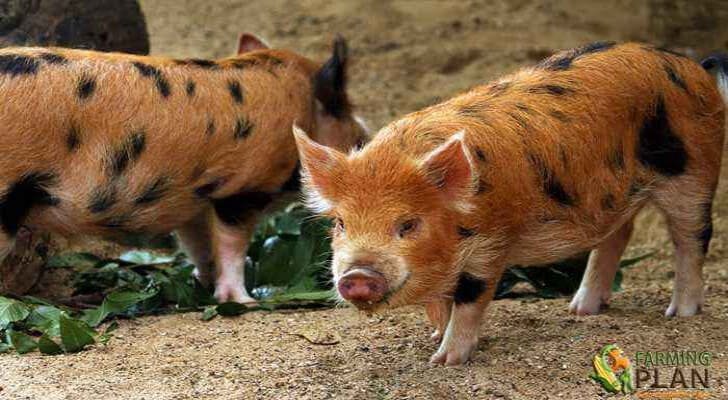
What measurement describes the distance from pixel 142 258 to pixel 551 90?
2951 millimetres

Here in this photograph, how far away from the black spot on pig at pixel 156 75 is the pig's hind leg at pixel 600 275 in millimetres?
2369

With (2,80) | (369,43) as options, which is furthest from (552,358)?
(369,43)

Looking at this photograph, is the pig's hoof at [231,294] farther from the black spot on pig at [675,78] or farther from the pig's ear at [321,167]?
the black spot on pig at [675,78]

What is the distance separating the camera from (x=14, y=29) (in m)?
7.18

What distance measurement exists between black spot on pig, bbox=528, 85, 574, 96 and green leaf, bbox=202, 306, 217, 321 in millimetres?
2012

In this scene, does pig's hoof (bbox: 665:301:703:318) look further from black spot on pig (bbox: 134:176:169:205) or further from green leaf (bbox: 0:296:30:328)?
green leaf (bbox: 0:296:30:328)

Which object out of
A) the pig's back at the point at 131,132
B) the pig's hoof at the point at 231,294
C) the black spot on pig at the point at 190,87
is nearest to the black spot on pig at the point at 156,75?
the pig's back at the point at 131,132

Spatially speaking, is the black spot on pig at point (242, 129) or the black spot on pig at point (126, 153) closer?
the black spot on pig at point (126, 153)

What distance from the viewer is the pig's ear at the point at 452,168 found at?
4676 millimetres

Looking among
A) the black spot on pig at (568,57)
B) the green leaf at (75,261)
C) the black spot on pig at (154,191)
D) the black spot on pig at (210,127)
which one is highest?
the black spot on pig at (568,57)

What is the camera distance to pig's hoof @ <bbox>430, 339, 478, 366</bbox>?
518 cm

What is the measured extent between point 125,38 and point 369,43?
438 cm

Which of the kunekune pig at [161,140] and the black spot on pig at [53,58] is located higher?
the black spot on pig at [53,58]

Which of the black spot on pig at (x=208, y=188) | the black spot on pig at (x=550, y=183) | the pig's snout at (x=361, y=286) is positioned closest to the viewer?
the pig's snout at (x=361, y=286)
